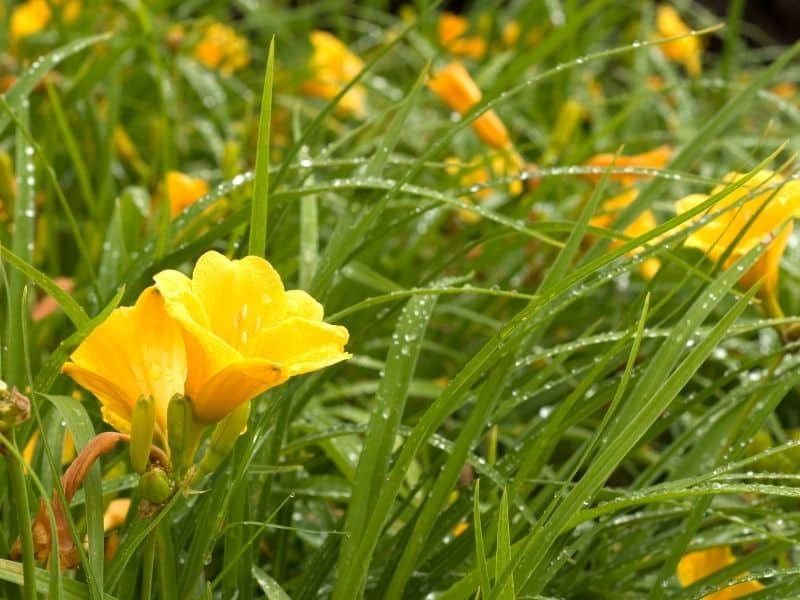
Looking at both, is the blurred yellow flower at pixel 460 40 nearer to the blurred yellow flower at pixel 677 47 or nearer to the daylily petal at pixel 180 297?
the blurred yellow flower at pixel 677 47

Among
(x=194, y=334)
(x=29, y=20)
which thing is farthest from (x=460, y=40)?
(x=194, y=334)

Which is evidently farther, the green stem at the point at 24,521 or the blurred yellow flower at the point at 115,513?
the blurred yellow flower at the point at 115,513

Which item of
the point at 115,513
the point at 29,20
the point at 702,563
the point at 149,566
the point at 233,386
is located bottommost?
the point at 702,563

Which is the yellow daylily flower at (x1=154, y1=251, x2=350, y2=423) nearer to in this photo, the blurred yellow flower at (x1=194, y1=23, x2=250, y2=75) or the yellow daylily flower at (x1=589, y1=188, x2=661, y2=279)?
the yellow daylily flower at (x1=589, y1=188, x2=661, y2=279)

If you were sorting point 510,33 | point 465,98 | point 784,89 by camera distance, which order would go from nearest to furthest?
point 465,98
point 510,33
point 784,89

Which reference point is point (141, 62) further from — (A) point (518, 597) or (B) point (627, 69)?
(A) point (518, 597)

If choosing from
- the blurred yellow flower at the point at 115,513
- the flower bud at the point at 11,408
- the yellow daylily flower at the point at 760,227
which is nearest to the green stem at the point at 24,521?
the flower bud at the point at 11,408

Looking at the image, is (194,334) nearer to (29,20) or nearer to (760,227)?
(760,227)
